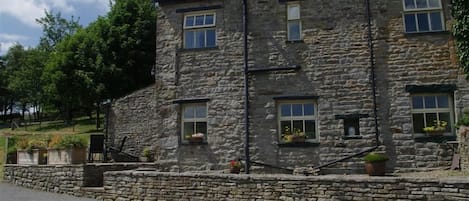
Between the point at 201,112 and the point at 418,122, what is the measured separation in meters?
7.17

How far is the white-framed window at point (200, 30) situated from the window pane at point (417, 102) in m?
6.92

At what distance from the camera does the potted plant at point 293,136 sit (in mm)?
13656

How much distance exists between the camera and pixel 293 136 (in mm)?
13703

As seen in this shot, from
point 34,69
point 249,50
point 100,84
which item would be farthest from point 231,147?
point 34,69

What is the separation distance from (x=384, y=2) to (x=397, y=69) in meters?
2.30

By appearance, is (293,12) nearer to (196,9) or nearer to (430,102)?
(196,9)

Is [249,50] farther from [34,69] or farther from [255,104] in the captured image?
[34,69]

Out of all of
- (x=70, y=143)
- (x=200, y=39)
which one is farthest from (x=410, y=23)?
(x=70, y=143)

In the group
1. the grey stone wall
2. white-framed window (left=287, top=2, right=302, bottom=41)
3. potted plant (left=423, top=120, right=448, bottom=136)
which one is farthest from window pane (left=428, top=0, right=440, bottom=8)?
the grey stone wall

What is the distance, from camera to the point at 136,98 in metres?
19.8

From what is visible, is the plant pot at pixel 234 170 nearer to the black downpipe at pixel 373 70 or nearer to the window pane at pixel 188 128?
the window pane at pixel 188 128

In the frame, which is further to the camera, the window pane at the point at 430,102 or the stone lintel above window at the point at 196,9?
the stone lintel above window at the point at 196,9

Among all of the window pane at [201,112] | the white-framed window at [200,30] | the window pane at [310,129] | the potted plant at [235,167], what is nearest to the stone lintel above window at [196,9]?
the white-framed window at [200,30]

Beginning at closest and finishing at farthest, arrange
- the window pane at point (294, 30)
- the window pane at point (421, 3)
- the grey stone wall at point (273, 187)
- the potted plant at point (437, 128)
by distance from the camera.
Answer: the grey stone wall at point (273, 187), the potted plant at point (437, 128), the window pane at point (421, 3), the window pane at point (294, 30)
